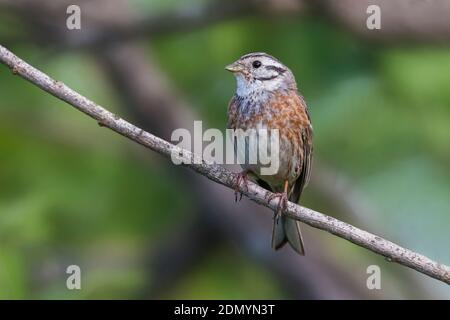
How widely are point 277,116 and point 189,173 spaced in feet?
11.7

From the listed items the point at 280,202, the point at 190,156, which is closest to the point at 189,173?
the point at 280,202

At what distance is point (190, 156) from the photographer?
17.1ft

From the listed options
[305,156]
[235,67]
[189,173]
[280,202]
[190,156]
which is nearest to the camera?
[190,156]

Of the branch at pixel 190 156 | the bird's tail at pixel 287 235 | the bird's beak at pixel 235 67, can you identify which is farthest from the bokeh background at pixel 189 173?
the branch at pixel 190 156

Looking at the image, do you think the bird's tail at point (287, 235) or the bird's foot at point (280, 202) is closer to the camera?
the bird's foot at point (280, 202)

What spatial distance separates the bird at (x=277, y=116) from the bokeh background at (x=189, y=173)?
4.85ft

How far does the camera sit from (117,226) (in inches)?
380

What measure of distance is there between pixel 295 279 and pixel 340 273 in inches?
18.5

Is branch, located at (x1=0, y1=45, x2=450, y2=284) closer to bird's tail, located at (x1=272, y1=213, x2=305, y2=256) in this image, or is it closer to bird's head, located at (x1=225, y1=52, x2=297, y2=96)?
bird's tail, located at (x1=272, y1=213, x2=305, y2=256)

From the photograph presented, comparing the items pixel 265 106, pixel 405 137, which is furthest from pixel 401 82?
pixel 265 106

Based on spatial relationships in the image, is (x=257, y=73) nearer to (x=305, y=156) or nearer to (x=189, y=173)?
(x=305, y=156)

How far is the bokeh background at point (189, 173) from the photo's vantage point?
8.46m

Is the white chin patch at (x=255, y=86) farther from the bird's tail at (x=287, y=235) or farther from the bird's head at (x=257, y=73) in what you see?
the bird's tail at (x=287, y=235)
